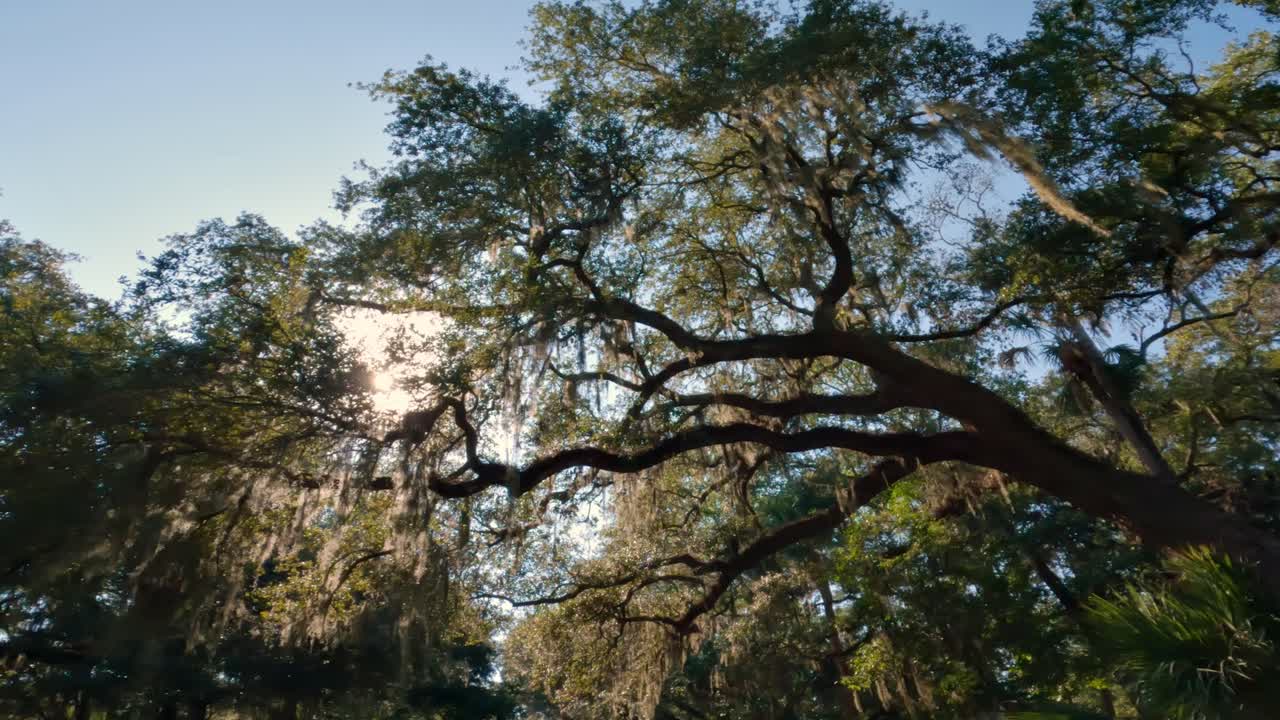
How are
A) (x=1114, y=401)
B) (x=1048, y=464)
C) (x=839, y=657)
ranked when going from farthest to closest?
(x=839, y=657) < (x=1114, y=401) < (x=1048, y=464)

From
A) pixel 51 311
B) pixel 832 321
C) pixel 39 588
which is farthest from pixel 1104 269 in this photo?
pixel 51 311

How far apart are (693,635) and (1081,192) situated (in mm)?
8580

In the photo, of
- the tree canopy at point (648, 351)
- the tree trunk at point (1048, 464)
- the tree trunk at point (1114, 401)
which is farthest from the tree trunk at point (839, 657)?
the tree trunk at point (1048, 464)

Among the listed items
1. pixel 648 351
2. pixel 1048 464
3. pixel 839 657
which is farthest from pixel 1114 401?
pixel 839 657

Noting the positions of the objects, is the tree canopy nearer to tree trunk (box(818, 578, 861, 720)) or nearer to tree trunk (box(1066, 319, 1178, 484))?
tree trunk (box(1066, 319, 1178, 484))

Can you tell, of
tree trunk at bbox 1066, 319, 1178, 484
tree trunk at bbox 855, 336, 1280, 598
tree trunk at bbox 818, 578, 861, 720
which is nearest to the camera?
tree trunk at bbox 855, 336, 1280, 598

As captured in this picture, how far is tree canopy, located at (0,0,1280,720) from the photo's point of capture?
8.07 m

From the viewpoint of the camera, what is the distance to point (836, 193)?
9.23 meters

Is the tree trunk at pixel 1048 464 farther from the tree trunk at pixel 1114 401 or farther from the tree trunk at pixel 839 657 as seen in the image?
the tree trunk at pixel 839 657

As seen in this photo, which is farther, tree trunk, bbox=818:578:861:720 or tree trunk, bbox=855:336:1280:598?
tree trunk, bbox=818:578:861:720

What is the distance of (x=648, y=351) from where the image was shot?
10398 mm

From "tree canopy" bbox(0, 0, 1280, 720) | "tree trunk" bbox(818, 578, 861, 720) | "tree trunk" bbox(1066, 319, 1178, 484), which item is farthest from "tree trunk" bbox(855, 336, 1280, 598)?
"tree trunk" bbox(818, 578, 861, 720)

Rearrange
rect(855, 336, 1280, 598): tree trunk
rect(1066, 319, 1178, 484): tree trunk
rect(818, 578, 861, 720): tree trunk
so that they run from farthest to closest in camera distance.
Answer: rect(818, 578, 861, 720): tree trunk
rect(1066, 319, 1178, 484): tree trunk
rect(855, 336, 1280, 598): tree trunk

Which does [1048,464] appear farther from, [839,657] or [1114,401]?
[839,657]
